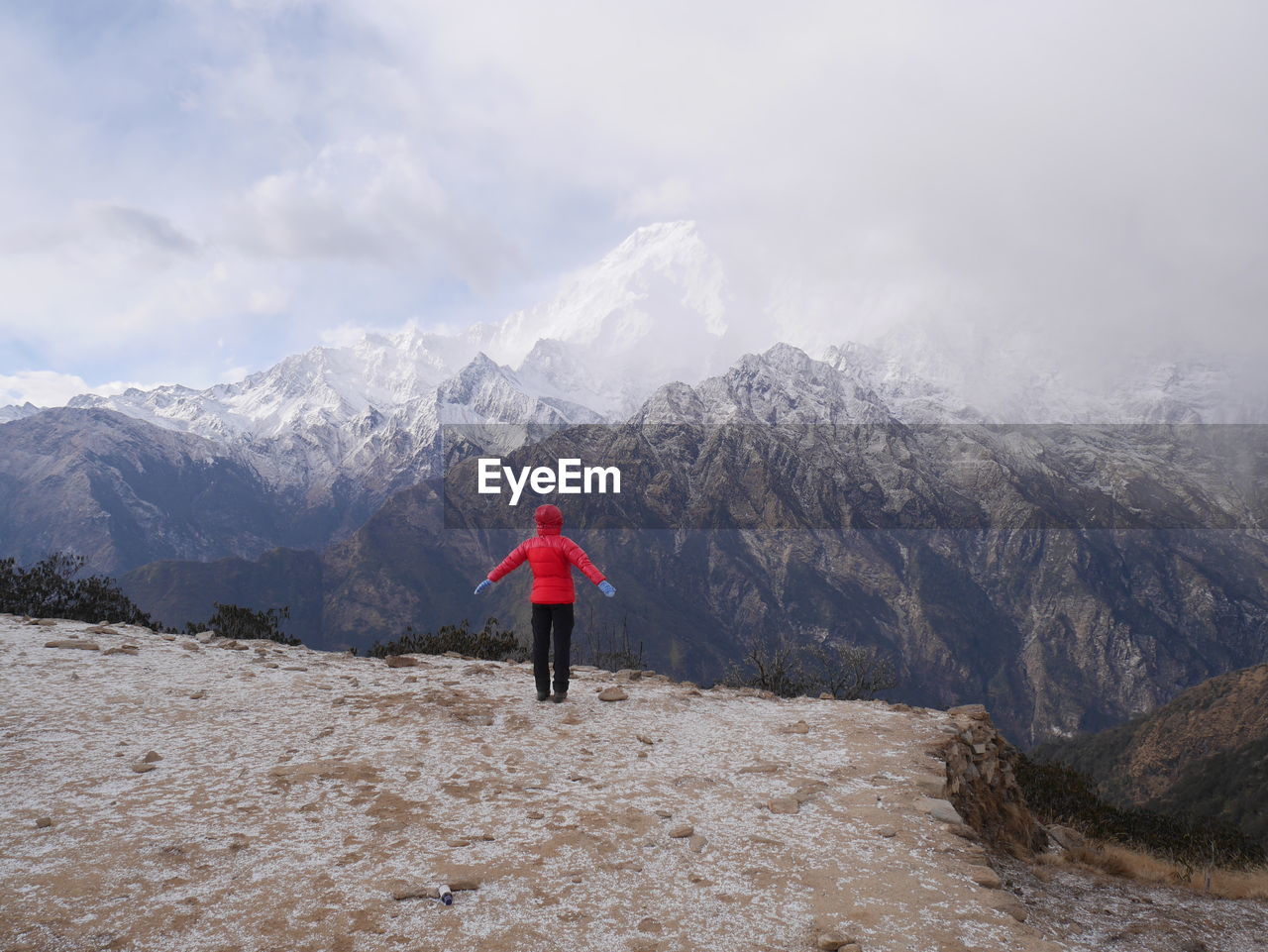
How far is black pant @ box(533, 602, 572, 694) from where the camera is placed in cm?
1374

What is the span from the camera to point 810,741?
12.2 meters

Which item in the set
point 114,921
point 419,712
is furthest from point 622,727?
point 114,921

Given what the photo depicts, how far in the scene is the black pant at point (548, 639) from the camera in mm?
13742

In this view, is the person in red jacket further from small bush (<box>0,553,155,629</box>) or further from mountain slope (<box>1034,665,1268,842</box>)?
mountain slope (<box>1034,665,1268,842</box>)

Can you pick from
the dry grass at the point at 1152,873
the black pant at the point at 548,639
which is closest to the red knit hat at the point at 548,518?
the black pant at the point at 548,639

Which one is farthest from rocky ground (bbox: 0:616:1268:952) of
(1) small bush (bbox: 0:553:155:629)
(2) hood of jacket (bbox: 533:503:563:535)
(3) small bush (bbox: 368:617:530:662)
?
(1) small bush (bbox: 0:553:155:629)

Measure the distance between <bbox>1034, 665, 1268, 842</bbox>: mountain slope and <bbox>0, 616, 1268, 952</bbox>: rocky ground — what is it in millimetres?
105448

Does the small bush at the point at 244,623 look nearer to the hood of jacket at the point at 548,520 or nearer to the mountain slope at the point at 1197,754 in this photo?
the hood of jacket at the point at 548,520

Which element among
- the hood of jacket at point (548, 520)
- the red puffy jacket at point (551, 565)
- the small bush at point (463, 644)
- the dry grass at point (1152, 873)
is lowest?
the small bush at point (463, 644)

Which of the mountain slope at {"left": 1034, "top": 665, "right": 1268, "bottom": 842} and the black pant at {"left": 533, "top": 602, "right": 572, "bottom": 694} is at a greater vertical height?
the black pant at {"left": 533, "top": 602, "right": 572, "bottom": 694}

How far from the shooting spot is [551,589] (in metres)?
13.7

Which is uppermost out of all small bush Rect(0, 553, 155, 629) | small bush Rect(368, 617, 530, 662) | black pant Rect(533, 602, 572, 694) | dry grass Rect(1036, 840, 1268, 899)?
black pant Rect(533, 602, 572, 694)

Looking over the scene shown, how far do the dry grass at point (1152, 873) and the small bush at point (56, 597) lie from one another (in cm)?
3777

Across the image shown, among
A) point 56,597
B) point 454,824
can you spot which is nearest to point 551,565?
point 454,824
